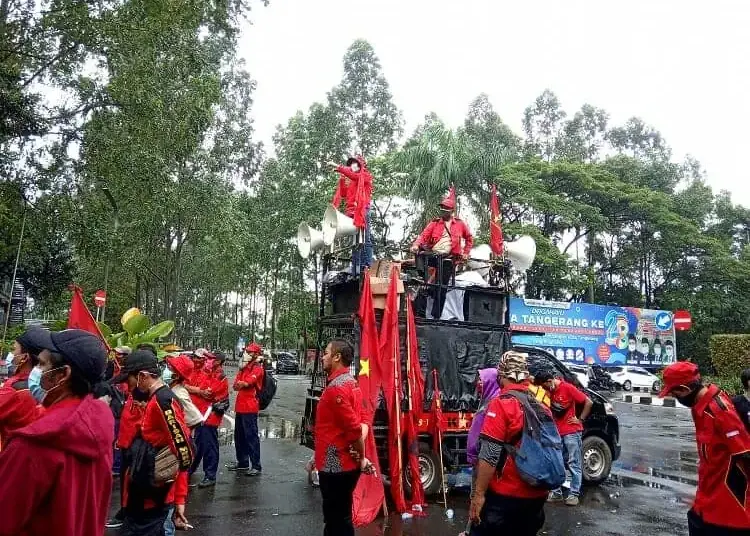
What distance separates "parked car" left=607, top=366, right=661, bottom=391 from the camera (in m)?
30.3

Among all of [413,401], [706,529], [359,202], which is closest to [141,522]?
[706,529]

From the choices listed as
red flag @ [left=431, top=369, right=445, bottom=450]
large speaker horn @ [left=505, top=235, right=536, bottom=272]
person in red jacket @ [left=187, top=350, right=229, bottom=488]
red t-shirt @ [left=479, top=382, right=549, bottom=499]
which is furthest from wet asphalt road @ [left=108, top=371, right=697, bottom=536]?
large speaker horn @ [left=505, top=235, right=536, bottom=272]

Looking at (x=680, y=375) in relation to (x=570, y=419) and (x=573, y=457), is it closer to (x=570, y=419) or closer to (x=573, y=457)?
(x=570, y=419)

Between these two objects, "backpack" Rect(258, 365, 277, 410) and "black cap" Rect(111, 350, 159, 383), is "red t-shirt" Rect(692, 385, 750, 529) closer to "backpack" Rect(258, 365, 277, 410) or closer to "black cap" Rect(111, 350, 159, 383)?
"black cap" Rect(111, 350, 159, 383)

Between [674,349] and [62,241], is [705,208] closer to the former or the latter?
[674,349]

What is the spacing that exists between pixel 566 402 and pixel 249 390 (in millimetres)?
4198

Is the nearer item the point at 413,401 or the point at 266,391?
the point at 413,401

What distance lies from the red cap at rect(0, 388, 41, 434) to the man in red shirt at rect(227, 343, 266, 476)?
16.6ft

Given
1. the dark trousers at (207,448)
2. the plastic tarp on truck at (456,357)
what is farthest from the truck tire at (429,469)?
the dark trousers at (207,448)

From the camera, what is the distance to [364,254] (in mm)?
8023

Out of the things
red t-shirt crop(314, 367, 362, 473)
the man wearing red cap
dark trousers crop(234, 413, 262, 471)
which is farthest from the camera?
dark trousers crop(234, 413, 262, 471)

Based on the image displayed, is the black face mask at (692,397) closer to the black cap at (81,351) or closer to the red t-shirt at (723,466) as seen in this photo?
the red t-shirt at (723,466)

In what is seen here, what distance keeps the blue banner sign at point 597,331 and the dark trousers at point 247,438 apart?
18589 millimetres

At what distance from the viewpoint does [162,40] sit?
13484mm
